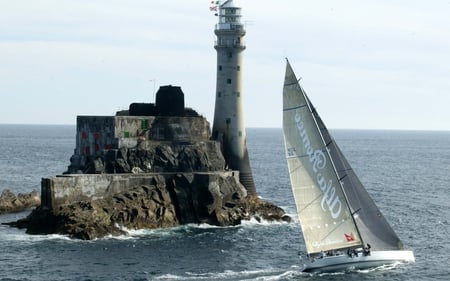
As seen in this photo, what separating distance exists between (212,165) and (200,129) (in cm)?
478

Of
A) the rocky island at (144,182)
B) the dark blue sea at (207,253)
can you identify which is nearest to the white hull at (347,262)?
the dark blue sea at (207,253)

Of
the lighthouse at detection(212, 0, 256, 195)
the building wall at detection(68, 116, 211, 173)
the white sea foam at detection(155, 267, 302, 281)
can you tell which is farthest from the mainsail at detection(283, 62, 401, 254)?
the lighthouse at detection(212, 0, 256, 195)

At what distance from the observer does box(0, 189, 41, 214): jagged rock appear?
77.8 meters

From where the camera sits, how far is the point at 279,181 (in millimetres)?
111188

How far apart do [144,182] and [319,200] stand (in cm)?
2411

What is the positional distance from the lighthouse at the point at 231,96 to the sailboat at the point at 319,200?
29.4 metres

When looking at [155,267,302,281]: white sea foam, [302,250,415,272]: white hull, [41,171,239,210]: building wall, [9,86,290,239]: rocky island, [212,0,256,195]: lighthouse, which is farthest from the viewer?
[212,0,256,195]: lighthouse

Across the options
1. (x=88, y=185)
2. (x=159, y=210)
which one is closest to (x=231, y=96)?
(x=159, y=210)

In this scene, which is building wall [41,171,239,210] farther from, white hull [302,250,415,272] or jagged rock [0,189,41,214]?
white hull [302,250,415,272]

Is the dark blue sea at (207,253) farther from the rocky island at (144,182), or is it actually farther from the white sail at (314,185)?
the white sail at (314,185)

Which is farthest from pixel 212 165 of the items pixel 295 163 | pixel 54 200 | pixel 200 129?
pixel 295 163

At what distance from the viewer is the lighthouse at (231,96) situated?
263 ft

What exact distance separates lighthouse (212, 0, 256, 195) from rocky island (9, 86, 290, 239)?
180 centimetres

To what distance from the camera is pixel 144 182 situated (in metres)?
70.7
